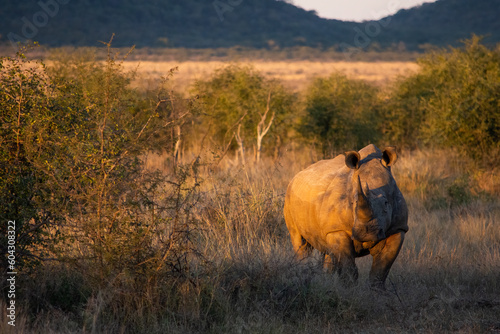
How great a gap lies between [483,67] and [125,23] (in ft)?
215

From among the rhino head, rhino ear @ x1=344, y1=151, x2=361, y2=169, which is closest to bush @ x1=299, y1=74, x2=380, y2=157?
the rhino head

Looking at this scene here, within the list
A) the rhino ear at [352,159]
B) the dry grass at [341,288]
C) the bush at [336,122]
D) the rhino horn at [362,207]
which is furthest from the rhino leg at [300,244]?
the bush at [336,122]

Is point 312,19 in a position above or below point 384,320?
above

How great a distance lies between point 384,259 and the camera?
563cm

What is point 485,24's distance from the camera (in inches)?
3511

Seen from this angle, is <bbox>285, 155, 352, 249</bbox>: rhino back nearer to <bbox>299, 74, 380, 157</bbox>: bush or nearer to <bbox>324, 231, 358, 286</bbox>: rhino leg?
<bbox>324, 231, 358, 286</bbox>: rhino leg

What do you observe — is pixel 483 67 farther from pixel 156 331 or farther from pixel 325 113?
pixel 156 331

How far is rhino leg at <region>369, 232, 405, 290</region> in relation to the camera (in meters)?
5.62

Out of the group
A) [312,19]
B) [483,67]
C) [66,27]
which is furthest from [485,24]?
[483,67]

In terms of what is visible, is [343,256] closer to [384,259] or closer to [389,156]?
[384,259]

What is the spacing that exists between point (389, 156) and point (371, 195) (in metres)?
0.74

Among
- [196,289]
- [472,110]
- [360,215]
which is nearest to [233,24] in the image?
[472,110]

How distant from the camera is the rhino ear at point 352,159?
568 centimetres

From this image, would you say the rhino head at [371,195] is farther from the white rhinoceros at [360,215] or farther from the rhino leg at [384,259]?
the rhino leg at [384,259]
